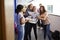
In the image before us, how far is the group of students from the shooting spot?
1565 millimetres

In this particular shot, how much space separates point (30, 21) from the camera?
1587 mm

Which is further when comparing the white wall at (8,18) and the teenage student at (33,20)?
the teenage student at (33,20)

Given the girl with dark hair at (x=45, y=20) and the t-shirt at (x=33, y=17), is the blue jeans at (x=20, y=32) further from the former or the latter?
the girl with dark hair at (x=45, y=20)

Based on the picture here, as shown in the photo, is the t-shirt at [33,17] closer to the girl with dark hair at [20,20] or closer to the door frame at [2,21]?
the girl with dark hair at [20,20]

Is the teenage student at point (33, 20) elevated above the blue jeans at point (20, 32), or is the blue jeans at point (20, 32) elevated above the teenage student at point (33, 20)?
the teenage student at point (33, 20)

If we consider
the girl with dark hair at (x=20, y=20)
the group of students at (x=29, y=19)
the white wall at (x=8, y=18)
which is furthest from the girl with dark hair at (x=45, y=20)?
the white wall at (x=8, y=18)

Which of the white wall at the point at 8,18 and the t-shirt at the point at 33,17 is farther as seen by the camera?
the t-shirt at the point at 33,17

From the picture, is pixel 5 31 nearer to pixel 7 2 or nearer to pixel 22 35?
pixel 7 2

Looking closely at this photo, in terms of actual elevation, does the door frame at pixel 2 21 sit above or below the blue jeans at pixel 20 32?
above

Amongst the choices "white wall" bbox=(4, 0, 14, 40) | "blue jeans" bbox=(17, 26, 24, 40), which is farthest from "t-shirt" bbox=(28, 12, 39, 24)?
"white wall" bbox=(4, 0, 14, 40)

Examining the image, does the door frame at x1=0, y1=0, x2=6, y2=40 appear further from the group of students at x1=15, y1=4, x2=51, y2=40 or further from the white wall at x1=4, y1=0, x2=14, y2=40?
the group of students at x1=15, y1=4, x2=51, y2=40

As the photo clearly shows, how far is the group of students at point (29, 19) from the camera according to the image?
1.56 meters

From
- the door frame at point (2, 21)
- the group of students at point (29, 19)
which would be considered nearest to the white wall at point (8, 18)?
the door frame at point (2, 21)

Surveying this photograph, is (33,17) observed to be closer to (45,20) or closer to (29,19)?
(29,19)
